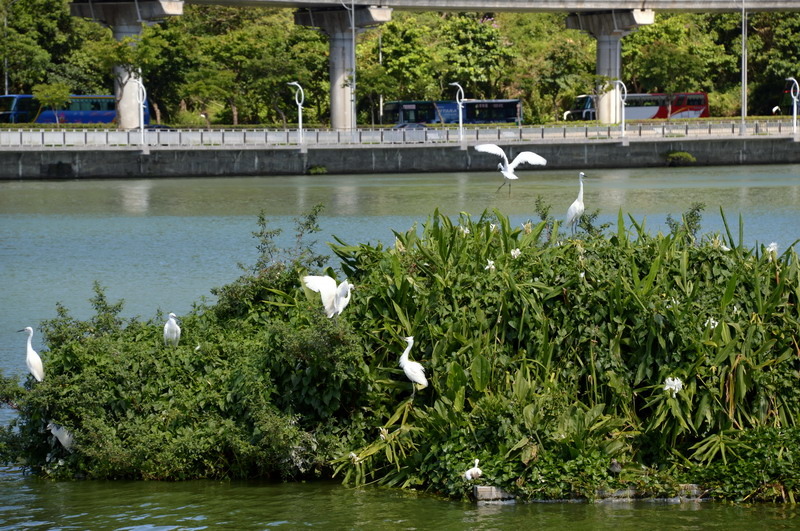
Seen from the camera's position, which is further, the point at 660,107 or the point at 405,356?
the point at 660,107

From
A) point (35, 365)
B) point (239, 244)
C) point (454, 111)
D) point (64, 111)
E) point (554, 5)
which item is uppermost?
point (554, 5)

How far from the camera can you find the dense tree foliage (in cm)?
6341

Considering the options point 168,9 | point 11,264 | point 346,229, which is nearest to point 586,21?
point 168,9

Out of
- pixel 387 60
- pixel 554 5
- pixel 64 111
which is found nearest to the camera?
pixel 64 111

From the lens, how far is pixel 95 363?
34.1ft

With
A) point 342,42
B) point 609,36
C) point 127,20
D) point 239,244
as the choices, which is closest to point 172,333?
point 239,244

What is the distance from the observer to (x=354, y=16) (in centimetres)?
5919

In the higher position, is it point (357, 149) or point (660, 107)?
point (660, 107)

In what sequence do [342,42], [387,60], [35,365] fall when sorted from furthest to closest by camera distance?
[387,60] < [342,42] < [35,365]

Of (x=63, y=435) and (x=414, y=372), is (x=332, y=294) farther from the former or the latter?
(x=63, y=435)

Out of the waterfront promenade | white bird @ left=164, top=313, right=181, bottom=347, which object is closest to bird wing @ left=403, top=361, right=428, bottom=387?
white bird @ left=164, top=313, right=181, bottom=347

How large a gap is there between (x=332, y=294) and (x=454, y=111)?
5758 cm

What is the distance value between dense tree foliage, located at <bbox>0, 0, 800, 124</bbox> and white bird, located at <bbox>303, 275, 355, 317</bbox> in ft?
161

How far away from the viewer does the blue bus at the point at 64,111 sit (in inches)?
2388
